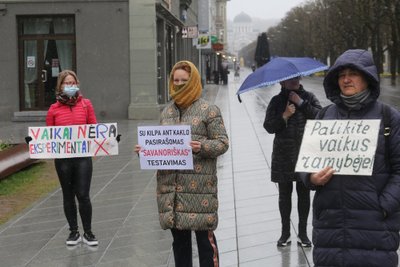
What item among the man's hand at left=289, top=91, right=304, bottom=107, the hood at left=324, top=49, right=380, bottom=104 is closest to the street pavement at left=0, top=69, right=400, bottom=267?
the man's hand at left=289, top=91, right=304, bottom=107

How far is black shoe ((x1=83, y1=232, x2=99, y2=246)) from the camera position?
683 centimetres

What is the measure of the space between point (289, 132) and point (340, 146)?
255 cm

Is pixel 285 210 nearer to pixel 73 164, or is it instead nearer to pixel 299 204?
pixel 299 204

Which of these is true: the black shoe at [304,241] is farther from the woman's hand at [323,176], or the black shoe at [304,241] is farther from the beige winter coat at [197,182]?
the woman's hand at [323,176]

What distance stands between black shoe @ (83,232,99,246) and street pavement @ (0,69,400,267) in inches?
2.6

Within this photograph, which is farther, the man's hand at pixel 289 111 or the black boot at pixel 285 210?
the black boot at pixel 285 210

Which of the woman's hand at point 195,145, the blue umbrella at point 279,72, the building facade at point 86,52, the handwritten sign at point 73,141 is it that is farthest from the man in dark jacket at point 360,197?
the building facade at point 86,52

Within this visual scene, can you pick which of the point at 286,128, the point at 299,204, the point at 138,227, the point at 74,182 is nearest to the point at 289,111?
the point at 286,128

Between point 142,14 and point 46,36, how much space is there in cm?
327

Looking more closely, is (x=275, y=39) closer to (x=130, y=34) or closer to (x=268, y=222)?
(x=130, y=34)

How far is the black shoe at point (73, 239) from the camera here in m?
6.86

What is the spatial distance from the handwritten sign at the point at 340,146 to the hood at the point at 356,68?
0.17 m

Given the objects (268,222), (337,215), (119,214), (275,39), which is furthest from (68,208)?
(275,39)

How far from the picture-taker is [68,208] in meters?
6.88
